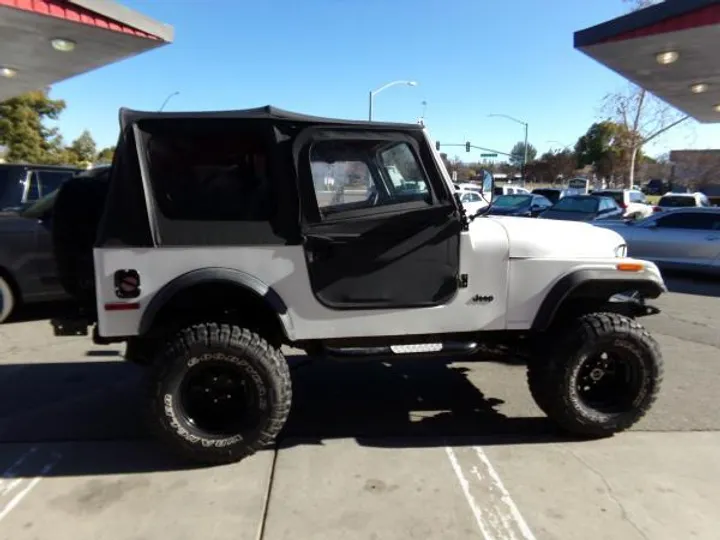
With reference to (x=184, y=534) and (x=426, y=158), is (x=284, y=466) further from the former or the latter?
(x=426, y=158)

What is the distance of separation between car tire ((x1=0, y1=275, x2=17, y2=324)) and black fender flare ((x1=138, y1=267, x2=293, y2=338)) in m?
4.50

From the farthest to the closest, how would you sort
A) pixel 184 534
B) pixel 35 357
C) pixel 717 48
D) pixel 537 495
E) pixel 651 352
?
pixel 717 48, pixel 35 357, pixel 651 352, pixel 537 495, pixel 184 534

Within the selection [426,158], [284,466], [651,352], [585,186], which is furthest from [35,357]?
[585,186]

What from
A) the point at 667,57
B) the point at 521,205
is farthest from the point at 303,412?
the point at 521,205

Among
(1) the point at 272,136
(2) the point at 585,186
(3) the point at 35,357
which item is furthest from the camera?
(2) the point at 585,186

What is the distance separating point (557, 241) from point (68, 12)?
9.33 m

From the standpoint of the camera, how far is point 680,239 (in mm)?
11625

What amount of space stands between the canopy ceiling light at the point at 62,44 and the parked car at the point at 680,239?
38.0 feet

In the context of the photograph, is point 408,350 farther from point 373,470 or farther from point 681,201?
point 681,201

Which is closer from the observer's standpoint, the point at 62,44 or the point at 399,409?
the point at 399,409

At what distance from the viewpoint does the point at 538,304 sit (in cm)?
397

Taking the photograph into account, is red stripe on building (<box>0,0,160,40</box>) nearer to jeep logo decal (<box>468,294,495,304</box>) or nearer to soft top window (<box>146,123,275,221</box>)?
soft top window (<box>146,123,275,221</box>)

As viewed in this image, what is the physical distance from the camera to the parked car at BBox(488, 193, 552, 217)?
2270cm

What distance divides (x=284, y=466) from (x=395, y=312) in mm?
1169
